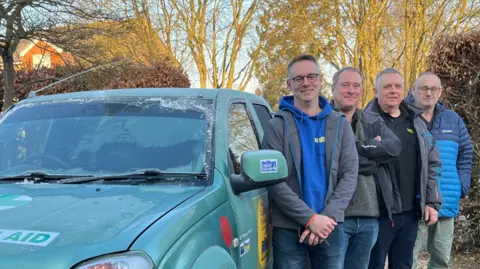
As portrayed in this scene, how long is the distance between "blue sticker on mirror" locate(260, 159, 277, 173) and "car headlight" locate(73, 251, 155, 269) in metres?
0.83

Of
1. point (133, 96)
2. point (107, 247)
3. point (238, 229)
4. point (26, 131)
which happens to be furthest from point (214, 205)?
point (26, 131)

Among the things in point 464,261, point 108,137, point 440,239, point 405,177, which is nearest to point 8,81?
point 108,137

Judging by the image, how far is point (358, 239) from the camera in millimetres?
3312

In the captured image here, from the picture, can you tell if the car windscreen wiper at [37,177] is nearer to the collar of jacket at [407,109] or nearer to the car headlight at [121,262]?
the car headlight at [121,262]

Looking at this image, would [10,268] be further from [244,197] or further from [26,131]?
[26,131]

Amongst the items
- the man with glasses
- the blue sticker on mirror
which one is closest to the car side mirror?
the blue sticker on mirror

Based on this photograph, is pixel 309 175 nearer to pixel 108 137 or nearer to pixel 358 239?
pixel 358 239

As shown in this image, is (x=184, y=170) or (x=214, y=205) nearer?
(x=214, y=205)

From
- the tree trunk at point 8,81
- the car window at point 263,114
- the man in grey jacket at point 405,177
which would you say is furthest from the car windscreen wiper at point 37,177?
the tree trunk at point 8,81

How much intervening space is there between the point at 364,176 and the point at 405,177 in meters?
0.53

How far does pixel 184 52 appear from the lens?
67.4 feet

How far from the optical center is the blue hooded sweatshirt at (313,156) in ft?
9.37

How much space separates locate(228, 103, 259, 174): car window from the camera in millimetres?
2936

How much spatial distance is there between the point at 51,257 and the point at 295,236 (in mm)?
1602
